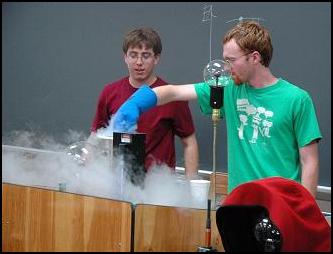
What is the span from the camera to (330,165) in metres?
2.59

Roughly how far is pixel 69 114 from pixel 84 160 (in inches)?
63.7

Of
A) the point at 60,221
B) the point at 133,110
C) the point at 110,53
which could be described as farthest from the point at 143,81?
the point at 110,53

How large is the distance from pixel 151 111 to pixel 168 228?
57 centimetres

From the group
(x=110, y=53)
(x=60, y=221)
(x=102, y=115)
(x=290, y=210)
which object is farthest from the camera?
(x=110, y=53)

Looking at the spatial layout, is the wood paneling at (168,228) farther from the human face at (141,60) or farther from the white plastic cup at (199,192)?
the human face at (141,60)

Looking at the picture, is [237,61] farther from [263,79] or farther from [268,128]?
[268,128]

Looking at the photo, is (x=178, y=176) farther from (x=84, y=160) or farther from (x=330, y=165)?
(x=330, y=165)

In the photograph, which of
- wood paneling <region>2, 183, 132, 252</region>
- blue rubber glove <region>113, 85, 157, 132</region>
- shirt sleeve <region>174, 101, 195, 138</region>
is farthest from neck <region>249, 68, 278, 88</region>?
wood paneling <region>2, 183, 132, 252</region>

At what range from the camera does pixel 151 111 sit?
227 cm

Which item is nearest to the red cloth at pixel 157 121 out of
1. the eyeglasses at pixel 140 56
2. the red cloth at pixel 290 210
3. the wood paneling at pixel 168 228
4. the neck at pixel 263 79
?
the eyeglasses at pixel 140 56

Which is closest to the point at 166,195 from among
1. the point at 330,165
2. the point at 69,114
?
the point at 330,165

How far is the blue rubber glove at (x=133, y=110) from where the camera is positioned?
1.97 m

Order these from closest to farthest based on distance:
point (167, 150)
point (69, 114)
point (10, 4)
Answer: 1. point (167, 150)
2. point (69, 114)
3. point (10, 4)

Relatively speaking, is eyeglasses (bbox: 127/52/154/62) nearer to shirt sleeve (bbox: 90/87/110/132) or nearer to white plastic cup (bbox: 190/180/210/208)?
shirt sleeve (bbox: 90/87/110/132)
